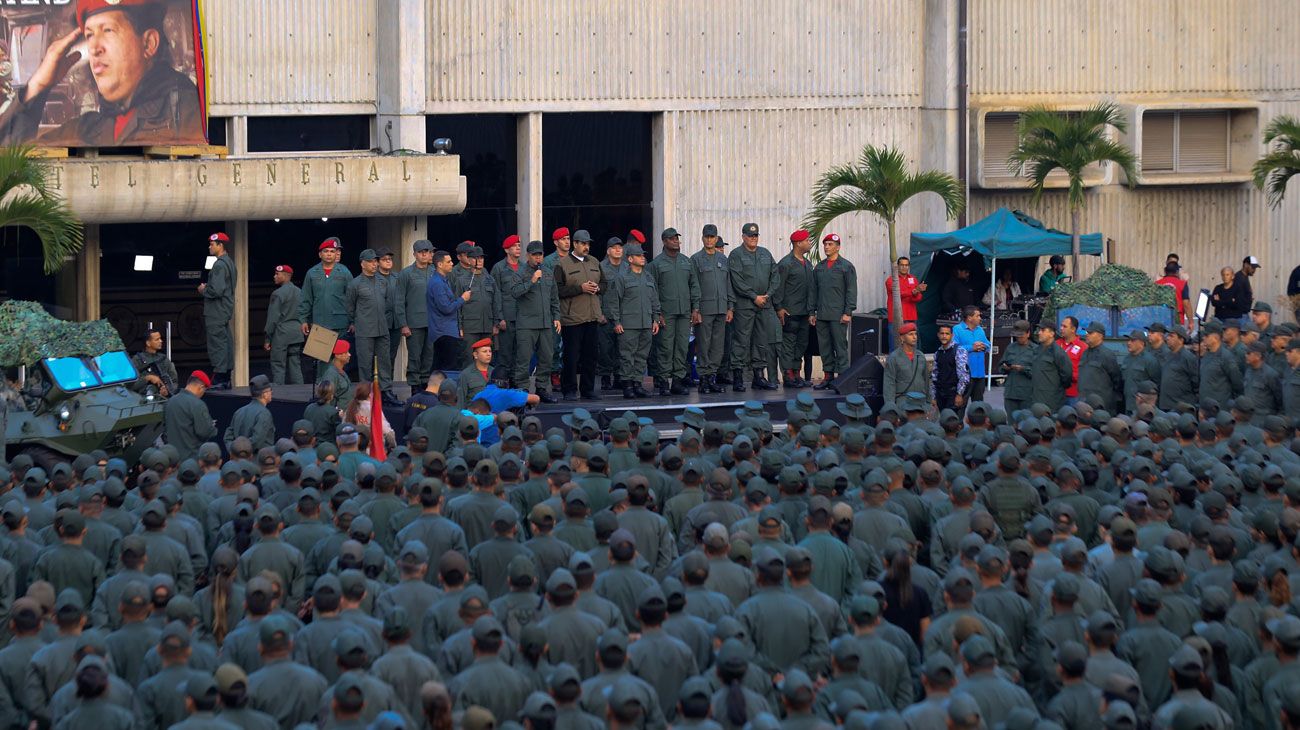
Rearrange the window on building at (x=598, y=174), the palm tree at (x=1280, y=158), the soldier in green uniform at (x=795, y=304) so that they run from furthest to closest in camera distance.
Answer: the palm tree at (x=1280, y=158), the window on building at (x=598, y=174), the soldier in green uniform at (x=795, y=304)

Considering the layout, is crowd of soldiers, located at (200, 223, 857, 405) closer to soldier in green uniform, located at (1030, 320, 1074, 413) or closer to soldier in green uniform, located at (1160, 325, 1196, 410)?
soldier in green uniform, located at (1030, 320, 1074, 413)

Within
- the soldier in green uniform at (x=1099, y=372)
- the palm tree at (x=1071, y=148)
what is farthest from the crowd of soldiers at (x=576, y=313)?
the palm tree at (x=1071, y=148)

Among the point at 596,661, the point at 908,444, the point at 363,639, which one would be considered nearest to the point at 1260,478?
the point at 908,444

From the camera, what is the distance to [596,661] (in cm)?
1049

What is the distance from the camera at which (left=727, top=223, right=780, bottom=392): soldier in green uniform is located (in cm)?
2142

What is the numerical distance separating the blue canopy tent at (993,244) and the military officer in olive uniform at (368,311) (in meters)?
7.81

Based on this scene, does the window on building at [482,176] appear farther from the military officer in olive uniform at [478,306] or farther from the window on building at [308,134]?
the military officer in olive uniform at [478,306]

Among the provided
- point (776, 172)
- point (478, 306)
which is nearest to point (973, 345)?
point (478, 306)

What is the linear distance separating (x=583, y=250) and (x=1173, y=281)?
984 centimetres

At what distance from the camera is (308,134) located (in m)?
25.1

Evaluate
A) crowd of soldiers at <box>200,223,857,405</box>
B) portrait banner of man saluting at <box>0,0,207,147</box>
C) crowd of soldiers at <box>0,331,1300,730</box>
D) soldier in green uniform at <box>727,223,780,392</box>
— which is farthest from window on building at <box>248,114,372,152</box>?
crowd of soldiers at <box>0,331,1300,730</box>

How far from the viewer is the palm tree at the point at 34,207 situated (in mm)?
19922

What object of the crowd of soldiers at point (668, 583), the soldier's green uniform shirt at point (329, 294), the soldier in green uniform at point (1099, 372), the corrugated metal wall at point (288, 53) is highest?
the corrugated metal wall at point (288, 53)

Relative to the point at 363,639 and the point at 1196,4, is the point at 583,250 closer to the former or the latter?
the point at 363,639
